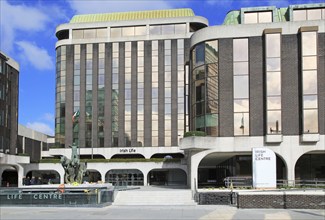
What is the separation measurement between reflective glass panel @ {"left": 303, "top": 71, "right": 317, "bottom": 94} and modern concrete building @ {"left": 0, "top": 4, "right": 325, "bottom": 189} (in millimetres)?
96

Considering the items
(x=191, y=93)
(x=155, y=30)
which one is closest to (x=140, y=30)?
(x=155, y=30)

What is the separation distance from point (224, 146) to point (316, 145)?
8277mm

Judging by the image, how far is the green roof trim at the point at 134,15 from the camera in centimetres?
9331

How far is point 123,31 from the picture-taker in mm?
89625

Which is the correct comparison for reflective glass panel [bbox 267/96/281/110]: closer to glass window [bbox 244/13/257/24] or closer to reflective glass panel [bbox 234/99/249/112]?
reflective glass panel [bbox 234/99/249/112]

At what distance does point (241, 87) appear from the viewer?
4644 cm

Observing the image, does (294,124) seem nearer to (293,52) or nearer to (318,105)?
(318,105)

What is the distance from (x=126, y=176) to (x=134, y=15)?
1325 inches

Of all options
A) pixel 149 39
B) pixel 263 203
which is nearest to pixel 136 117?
pixel 149 39

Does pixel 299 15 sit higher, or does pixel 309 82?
pixel 299 15

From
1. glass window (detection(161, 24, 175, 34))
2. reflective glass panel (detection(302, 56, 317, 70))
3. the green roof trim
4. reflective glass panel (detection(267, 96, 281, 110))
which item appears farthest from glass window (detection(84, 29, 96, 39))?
reflective glass panel (detection(302, 56, 317, 70))

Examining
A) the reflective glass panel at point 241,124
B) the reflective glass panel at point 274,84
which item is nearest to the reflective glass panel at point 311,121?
the reflective glass panel at point 274,84

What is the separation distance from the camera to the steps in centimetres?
3797

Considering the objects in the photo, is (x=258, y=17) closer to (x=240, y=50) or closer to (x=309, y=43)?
(x=240, y=50)
